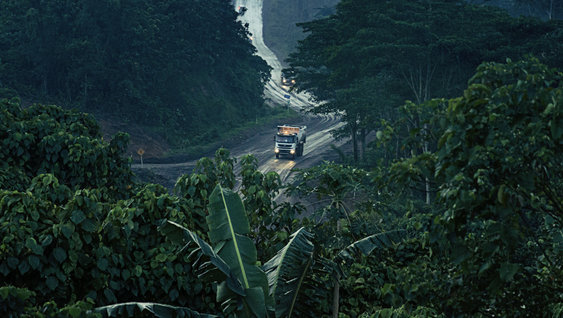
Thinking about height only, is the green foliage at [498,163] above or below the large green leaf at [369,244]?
above

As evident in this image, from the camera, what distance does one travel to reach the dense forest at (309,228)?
22.3 ft

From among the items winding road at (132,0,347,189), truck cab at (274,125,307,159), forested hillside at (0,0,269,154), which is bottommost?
winding road at (132,0,347,189)

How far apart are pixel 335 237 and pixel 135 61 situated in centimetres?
4733

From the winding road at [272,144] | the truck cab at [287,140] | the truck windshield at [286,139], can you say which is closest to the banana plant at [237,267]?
the winding road at [272,144]

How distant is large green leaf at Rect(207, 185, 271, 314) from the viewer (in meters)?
9.22

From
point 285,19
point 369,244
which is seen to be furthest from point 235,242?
point 285,19

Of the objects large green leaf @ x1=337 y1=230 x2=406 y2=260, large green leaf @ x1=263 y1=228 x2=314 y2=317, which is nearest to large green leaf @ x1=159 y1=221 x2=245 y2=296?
large green leaf @ x1=263 y1=228 x2=314 y2=317

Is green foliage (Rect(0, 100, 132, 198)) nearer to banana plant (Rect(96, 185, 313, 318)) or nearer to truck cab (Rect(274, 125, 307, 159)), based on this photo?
banana plant (Rect(96, 185, 313, 318))

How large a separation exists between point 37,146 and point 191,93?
51.4 m

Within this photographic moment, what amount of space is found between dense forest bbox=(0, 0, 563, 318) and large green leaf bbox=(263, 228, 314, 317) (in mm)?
26

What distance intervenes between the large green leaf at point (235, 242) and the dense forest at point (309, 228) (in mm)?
24

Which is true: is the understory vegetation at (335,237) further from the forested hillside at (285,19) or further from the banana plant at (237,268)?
the forested hillside at (285,19)

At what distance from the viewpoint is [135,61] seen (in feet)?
185

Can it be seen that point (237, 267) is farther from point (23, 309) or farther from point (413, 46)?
point (413, 46)
